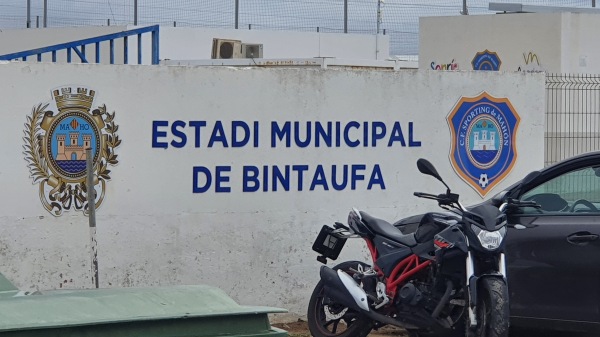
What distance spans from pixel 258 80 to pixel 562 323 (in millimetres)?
3275

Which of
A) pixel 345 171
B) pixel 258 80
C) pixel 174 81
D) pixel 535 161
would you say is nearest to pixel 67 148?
pixel 174 81

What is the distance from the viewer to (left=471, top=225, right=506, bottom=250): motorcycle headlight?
677cm

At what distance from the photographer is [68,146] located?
8.41m

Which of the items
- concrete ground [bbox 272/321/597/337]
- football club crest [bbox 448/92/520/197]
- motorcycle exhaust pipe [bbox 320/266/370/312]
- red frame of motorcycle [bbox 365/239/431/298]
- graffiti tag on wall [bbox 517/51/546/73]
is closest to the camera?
red frame of motorcycle [bbox 365/239/431/298]

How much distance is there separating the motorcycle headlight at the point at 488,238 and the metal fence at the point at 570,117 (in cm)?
422

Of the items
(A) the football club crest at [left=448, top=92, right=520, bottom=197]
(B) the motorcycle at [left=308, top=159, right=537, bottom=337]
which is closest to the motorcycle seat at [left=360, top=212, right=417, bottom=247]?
(B) the motorcycle at [left=308, top=159, right=537, bottom=337]

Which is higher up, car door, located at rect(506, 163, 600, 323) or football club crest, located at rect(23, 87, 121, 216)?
football club crest, located at rect(23, 87, 121, 216)

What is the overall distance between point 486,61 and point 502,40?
46cm

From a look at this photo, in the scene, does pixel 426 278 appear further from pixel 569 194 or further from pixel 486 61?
pixel 486 61

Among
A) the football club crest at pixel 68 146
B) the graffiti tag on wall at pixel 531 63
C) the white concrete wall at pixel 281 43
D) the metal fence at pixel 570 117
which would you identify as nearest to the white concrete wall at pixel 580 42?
the graffiti tag on wall at pixel 531 63

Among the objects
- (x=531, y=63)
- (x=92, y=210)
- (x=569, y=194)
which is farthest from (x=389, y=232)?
(x=531, y=63)

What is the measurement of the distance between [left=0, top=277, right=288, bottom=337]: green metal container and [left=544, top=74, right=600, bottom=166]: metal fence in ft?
23.7

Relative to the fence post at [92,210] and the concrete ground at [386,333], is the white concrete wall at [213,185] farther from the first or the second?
the concrete ground at [386,333]

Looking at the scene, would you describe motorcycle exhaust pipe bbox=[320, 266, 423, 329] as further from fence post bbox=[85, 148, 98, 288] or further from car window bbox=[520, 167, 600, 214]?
fence post bbox=[85, 148, 98, 288]
